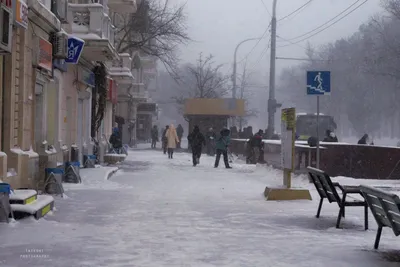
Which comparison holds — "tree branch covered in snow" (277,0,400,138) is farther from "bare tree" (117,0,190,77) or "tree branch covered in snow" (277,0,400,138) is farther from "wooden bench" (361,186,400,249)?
"wooden bench" (361,186,400,249)

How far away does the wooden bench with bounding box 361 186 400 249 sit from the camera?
712 cm

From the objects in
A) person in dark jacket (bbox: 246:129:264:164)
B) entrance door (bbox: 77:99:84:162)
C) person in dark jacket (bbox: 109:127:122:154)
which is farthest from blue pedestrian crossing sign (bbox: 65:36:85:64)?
person in dark jacket (bbox: 109:127:122:154)

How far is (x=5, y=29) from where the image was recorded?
10617 millimetres

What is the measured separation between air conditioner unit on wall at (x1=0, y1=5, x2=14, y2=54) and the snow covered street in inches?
108

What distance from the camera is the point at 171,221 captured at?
10445 mm

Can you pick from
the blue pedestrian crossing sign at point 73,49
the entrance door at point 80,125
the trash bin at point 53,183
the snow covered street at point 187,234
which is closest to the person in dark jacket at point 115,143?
the entrance door at point 80,125

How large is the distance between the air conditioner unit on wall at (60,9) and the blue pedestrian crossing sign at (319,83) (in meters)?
6.31

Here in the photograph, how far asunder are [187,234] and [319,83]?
7.71 metres

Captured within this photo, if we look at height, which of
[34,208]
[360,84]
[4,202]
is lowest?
[34,208]

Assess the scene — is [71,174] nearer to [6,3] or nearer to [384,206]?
[6,3]

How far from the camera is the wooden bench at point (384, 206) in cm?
712

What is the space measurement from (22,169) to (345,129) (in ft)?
322

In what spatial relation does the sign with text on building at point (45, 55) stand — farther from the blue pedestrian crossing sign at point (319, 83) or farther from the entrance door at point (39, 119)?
the blue pedestrian crossing sign at point (319, 83)

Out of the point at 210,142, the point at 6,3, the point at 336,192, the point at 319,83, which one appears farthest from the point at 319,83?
the point at 210,142
